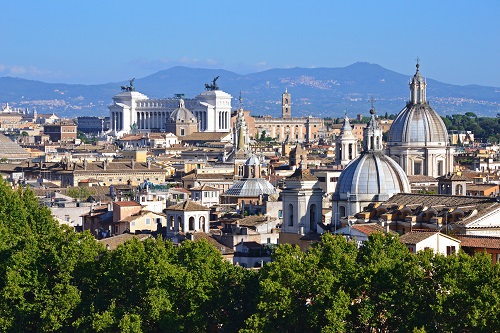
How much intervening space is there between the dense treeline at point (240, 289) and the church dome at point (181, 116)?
134923 millimetres

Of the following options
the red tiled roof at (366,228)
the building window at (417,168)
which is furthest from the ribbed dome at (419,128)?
the red tiled roof at (366,228)

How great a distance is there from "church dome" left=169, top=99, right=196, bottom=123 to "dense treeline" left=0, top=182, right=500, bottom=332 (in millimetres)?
134923

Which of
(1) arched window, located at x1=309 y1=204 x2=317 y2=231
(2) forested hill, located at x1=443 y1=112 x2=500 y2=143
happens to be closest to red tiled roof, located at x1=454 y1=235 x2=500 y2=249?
(1) arched window, located at x1=309 y1=204 x2=317 y2=231

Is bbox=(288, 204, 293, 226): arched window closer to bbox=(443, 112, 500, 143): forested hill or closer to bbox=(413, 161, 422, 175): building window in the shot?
bbox=(413, 161, 422, 175): building window

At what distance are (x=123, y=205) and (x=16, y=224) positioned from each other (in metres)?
8.42

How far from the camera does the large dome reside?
178 feet

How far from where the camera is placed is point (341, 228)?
5088 cm

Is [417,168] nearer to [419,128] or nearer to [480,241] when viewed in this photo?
[419,128]

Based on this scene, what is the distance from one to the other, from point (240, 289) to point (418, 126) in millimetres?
41803

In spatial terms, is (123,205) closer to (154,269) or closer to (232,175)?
(154,269)

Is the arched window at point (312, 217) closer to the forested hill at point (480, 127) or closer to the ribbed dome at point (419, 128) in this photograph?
the ribbed dome at point (419, 128)

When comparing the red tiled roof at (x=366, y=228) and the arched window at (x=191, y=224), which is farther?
the arched window at (x=191, y=224)

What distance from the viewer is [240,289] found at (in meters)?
39.8

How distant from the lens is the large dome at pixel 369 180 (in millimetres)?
54156
